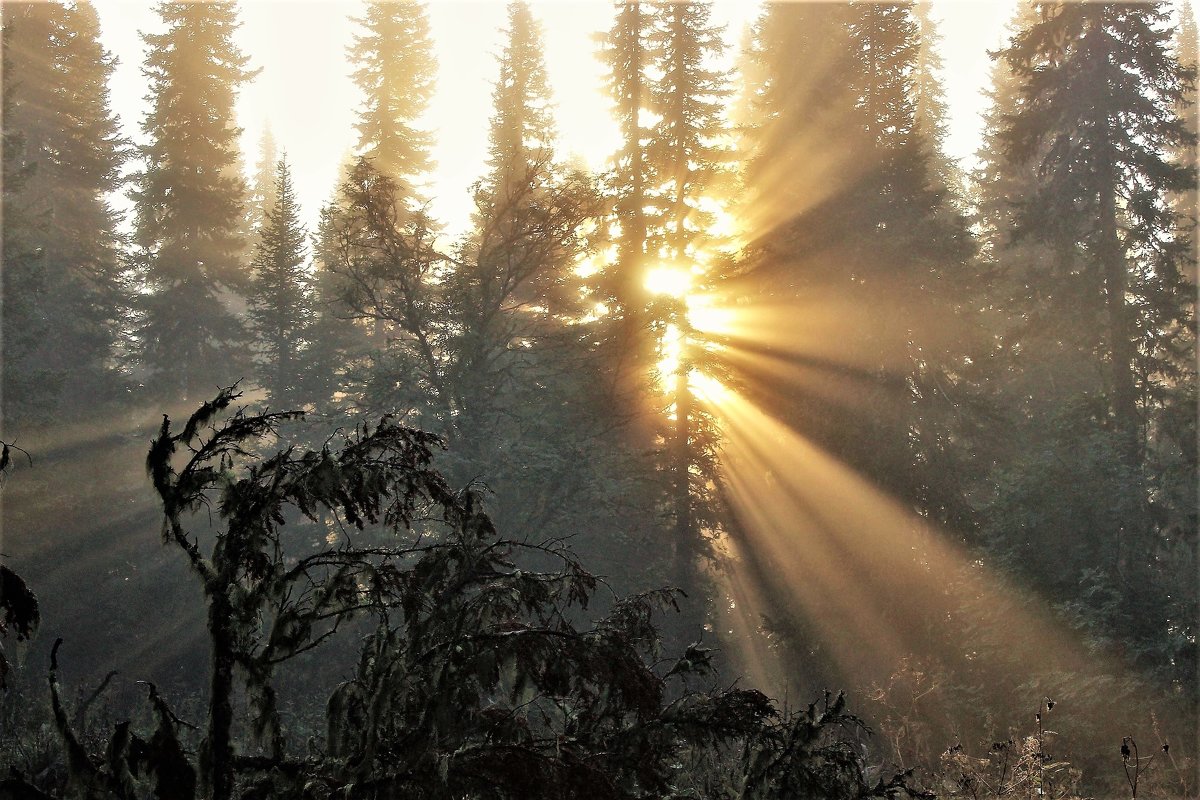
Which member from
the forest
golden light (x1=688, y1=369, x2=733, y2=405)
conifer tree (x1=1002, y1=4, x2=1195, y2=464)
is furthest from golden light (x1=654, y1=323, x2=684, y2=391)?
conifer tree (x1=1002, y1=4, x2=1195, y2=464)

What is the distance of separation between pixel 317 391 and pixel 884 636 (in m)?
21.7

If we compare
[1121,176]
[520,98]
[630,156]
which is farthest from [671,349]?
[520,98]

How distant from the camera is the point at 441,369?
20906 mm

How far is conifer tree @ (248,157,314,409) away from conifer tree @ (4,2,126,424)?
5.47 metres

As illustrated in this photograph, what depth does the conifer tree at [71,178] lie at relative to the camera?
2839cm

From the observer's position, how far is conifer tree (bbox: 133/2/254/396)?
29766mm

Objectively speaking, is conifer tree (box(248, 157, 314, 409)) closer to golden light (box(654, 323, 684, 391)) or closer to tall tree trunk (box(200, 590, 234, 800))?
golden light (box(654, 323, 684, 391))

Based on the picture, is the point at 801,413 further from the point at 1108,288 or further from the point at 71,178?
the point at 71,178

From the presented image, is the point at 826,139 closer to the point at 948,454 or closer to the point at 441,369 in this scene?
the point at 948,454

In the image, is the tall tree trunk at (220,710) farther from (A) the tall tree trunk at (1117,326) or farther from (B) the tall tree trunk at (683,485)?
(A) the tall tree trunk at (1117,326)

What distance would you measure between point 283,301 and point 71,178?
10788mm

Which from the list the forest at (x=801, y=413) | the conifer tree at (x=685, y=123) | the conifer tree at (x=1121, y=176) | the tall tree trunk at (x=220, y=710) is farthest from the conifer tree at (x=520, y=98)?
the tall tree trunk at (x=220, y=710)

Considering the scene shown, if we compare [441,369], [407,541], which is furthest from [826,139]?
[407,541]

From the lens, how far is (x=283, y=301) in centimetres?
2942
